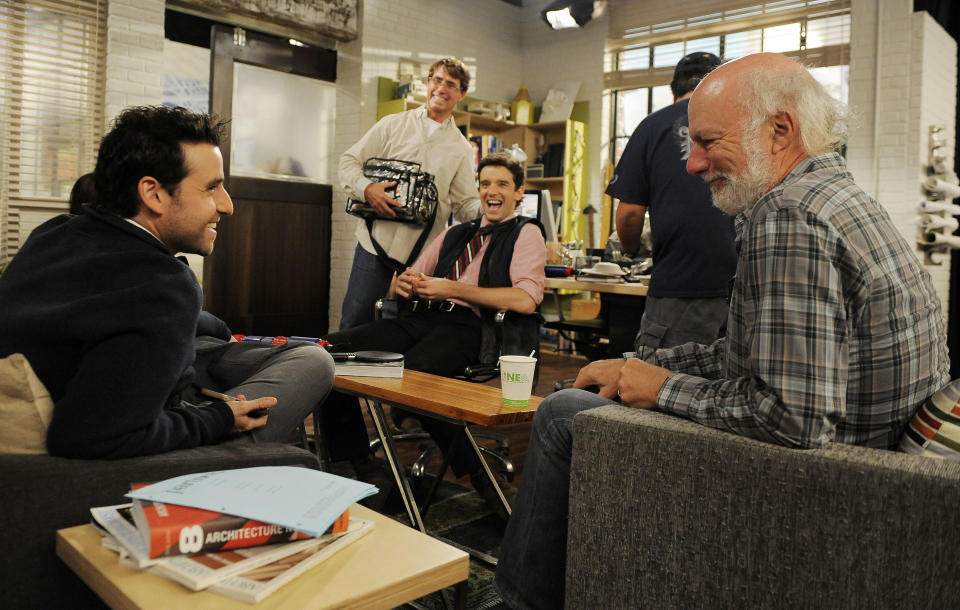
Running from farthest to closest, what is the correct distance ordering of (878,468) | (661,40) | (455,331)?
(661,40) < (455,331) < (878,468)

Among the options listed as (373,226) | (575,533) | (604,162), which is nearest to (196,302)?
(575,533)

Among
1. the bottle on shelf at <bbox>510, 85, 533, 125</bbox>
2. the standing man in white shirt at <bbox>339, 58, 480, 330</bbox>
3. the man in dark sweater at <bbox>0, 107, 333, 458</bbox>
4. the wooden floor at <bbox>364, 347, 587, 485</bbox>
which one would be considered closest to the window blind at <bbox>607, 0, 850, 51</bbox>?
the bottle on shelf at <bbox>510, 85, 533, 125</bbox>

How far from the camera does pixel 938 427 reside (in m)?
1.11

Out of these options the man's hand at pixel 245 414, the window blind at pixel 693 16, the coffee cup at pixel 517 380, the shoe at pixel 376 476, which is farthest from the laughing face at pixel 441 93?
the window blind at pixel 693 16

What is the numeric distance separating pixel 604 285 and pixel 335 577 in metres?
2.59

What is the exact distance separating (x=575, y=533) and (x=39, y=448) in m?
0.86

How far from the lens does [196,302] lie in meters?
1.28

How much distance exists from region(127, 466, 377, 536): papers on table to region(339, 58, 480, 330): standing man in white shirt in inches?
91.7

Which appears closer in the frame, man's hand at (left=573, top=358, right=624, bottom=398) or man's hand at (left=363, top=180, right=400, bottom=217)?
man's hand at (left=573, top=358, right=624, bottom=398)

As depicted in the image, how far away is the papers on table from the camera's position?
89 centimetres

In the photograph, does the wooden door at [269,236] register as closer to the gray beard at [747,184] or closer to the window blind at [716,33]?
the window blind at [716,33]

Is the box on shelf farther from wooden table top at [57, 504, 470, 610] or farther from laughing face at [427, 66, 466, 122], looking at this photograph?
wooden table top at [57, 504, 470, 610]

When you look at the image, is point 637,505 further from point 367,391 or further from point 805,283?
point 367,391

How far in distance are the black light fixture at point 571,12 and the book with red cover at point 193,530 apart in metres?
6.10
